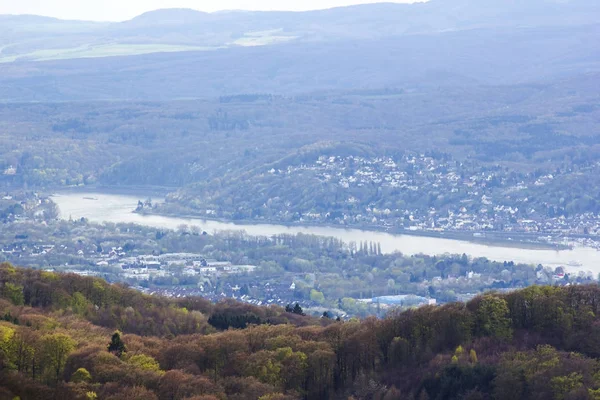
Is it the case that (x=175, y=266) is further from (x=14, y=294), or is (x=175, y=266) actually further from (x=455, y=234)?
(x=14, y=294)

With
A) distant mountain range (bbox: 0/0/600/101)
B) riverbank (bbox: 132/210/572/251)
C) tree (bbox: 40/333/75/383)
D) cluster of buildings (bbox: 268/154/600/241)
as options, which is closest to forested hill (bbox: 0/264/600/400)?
tree (bbox: 40/333/75/383)

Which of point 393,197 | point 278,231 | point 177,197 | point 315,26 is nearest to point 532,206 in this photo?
point 393,197

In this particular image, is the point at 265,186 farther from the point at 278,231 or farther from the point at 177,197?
the point at 278,231

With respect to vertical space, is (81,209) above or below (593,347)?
below

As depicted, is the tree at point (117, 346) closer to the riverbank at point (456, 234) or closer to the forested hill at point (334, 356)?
the forested hill at point (334, 356)

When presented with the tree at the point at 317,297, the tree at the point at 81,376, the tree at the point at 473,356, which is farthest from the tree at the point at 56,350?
the tree at the point at 317,297

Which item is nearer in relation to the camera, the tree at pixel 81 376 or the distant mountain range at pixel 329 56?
the tree at pixel 81 376
